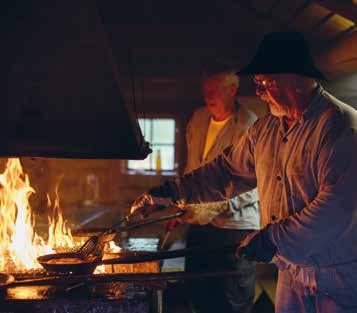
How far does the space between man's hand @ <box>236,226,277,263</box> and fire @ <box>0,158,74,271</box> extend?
166 centimetres

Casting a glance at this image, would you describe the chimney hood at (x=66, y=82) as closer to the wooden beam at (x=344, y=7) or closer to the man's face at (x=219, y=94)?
the man's face at (x=219, y=94)

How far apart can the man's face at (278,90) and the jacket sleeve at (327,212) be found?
479 mm

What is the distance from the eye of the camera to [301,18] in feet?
23.4

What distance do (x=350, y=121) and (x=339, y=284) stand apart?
1.09 m

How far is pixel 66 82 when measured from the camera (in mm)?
4496

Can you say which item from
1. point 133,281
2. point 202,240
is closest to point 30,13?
point 133,281

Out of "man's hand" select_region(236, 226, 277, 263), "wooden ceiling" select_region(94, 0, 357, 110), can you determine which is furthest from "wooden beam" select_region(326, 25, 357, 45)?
"man's hand" select_region(236, 226, 277, 263)

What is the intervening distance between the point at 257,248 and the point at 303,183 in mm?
565

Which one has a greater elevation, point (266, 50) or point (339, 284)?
point (266, 50)

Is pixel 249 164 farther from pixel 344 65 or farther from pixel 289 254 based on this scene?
pixel 344 65

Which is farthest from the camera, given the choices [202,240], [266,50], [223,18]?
[223,18]

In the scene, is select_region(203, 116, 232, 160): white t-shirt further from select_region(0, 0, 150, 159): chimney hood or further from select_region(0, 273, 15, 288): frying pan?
select_region(0, 273, 15, 288): frying pan

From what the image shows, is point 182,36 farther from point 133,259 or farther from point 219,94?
point 133,259

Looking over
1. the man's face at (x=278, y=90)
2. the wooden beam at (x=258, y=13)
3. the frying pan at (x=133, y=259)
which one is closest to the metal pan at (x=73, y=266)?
the frying pan at (x=133, y=259)
